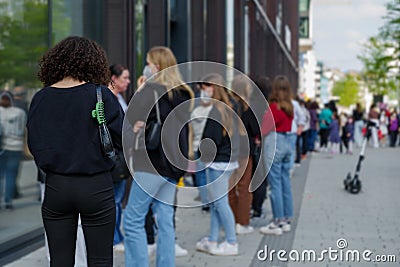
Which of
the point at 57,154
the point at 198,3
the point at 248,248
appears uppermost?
the point at 198,3

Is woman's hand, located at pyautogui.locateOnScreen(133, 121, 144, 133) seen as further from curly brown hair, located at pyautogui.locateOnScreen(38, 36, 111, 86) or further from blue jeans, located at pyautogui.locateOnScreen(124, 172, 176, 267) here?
curly brown hair, located at pyautogui.locateOnScreen(38, 36, 111, 86)

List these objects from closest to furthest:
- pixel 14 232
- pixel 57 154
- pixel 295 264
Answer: pixel 57 154
pixel 295 264
pixel 14 232

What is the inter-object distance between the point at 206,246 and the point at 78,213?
3578 mm

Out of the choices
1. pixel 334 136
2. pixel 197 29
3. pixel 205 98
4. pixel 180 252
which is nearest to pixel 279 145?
pixel 205 98

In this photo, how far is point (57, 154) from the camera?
4055 mm

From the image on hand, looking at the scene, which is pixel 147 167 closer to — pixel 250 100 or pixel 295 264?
pixel 295 264

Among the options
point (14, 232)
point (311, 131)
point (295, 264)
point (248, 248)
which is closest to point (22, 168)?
point (14, 232)

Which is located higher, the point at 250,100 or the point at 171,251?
the point at 250,100

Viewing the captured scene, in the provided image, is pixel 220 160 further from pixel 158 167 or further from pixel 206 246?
pixel 158 167

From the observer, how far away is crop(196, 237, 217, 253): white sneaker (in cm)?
754

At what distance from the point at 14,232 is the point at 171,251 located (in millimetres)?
2544

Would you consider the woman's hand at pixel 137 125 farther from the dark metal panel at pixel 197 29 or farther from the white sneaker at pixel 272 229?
the dark metal panel at pixel 197 29

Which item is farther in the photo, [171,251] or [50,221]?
[171,251]

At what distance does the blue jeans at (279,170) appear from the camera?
8.69 meters
